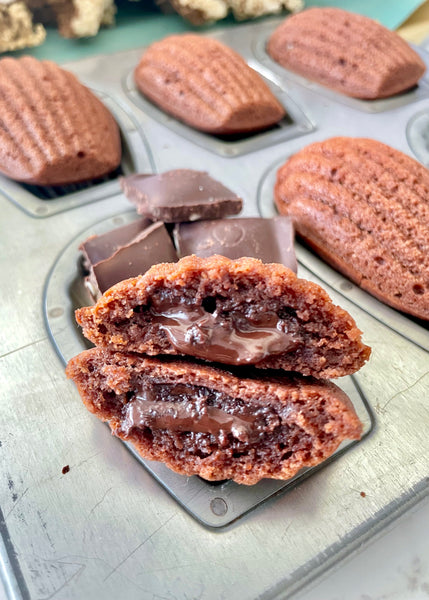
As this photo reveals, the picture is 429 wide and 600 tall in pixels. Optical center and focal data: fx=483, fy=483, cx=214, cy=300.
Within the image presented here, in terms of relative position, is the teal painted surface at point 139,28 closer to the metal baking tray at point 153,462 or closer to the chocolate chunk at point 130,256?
the metal baking tray at point 153,462

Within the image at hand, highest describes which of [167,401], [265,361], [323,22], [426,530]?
[323,22]

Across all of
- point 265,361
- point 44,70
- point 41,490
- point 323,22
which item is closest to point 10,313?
point 41,490

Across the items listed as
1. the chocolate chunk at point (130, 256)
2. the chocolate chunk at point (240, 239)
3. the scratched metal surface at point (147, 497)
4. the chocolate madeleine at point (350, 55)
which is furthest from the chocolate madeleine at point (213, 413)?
the chocolate madeleine at point (350, 55)

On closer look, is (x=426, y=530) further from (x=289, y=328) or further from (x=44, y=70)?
(x=44, y=70)

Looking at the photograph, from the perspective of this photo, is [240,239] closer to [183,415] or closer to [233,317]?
[233,317]

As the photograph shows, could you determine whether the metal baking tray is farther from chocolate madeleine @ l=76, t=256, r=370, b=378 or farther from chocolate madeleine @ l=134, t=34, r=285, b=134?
chocolate madeleine @ l=134, t=34, r=285, b=134

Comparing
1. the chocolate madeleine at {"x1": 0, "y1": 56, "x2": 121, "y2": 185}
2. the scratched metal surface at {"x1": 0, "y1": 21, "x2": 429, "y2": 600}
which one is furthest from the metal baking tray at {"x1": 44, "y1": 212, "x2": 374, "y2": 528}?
the chocolate madeleine at {"x1": 0, "y1": 56, "x2": 121, "y2": 185}
